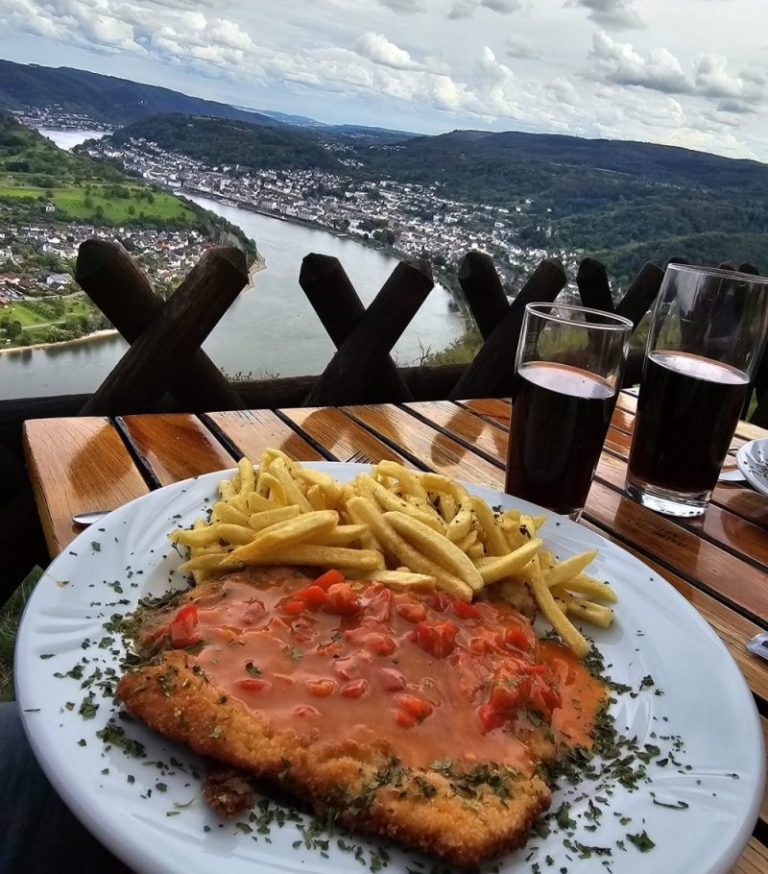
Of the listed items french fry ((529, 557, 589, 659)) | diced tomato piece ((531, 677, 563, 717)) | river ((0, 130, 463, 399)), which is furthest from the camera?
river ((0, 130, 463, 399))

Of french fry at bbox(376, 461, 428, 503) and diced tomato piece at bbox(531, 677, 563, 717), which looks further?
french fry at bbox(376, 461, 428, 503)

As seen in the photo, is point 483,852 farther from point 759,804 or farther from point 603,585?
point 603,585

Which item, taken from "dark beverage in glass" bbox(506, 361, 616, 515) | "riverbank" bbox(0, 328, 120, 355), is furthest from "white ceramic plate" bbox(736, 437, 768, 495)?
"riverbank" bbox(0, 328, 120, 355)

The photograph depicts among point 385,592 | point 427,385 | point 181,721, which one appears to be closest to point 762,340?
point 385,592

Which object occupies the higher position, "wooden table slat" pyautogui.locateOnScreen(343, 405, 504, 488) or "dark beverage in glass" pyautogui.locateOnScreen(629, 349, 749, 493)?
"dark beverage in glass" pyautogui.locateOnScreen(629, 349, 749, 493)

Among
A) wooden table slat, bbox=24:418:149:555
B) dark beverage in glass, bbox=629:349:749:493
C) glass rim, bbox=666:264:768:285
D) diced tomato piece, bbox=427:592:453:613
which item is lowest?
wooden table slat, bbox=24:418:149:555

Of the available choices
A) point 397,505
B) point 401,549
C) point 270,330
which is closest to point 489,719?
point 401,549

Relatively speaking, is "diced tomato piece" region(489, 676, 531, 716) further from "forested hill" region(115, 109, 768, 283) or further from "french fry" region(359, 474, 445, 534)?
"forested hill" region(115, 109, 768, 283)
